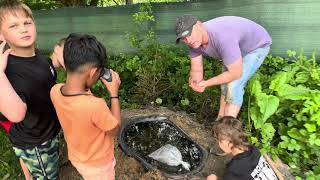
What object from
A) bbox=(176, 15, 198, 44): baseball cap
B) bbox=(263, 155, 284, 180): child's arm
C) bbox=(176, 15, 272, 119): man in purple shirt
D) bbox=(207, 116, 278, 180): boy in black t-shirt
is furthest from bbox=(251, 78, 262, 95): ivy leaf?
bbox=(176, 15, 198, 44): baseball cap

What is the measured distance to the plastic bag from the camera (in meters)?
3.41

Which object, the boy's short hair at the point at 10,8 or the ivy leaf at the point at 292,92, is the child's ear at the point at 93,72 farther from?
the ivy leaf at the point at 292,92

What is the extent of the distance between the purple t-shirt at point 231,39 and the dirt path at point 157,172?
0.86m

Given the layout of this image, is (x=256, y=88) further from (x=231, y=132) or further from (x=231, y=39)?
(x=231, y=132)

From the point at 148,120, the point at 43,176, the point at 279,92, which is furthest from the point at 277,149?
the point at 43,176

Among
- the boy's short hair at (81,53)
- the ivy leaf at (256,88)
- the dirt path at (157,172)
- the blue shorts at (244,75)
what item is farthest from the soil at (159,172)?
the boy's short hair at (81,53)

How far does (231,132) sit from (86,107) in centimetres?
116

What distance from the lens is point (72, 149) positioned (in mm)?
2477

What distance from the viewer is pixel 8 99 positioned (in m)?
2.18

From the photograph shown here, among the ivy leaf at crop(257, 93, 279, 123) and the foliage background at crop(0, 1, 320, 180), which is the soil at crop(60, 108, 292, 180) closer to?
the foliage background at crop(0, 1, 320, 180)

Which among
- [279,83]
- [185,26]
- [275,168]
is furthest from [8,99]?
[279,83]

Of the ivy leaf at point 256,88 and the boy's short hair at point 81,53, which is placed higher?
the boy's short hair at point 81,53

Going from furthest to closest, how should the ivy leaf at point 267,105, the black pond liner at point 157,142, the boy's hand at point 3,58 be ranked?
the black pond liner at point 157,142, the ivy leaf at point 267,105, the boy's hand at point 3,58

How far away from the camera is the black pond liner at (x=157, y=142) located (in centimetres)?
336
